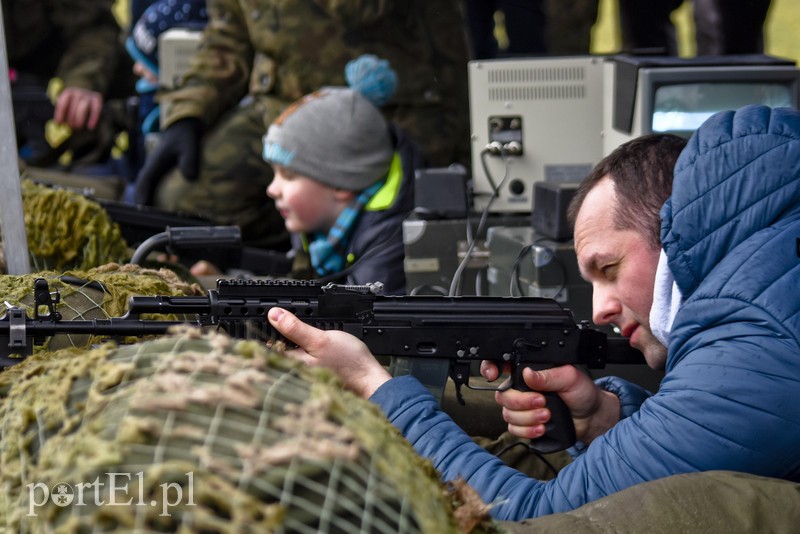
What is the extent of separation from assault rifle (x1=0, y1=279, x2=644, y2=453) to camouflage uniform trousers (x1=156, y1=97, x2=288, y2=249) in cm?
327

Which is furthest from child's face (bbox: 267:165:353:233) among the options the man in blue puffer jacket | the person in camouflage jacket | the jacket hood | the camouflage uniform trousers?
the person in camouflage jacket

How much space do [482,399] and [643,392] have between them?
0.43 m

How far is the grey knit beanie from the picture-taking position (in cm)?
411

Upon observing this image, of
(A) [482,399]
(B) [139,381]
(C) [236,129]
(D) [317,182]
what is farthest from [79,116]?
(B) [139,381]

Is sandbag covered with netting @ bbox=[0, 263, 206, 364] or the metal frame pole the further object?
the metal frame pole

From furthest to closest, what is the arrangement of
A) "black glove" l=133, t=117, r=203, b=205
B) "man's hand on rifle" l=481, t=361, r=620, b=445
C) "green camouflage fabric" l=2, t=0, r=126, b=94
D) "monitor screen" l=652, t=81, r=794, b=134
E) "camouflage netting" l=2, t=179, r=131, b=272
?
"green camouflage fabric" l=2, t=0, r=126, b=94
"black glove" l=133, t=117, r=203, b=205
"monitor screen" l=652, t=81, r=794, b=134
"camouflage netting" l=2, t=179, r=131, b=272
"man's hand on rifle" l=481, t=361, r=620, b=445

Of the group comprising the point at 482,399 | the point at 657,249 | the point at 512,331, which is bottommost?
the point at 482,399

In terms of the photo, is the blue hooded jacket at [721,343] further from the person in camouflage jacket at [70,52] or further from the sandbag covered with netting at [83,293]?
the person in camouflage jacket at [70,52]

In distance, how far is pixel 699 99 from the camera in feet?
11.3

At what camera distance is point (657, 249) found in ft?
7.20

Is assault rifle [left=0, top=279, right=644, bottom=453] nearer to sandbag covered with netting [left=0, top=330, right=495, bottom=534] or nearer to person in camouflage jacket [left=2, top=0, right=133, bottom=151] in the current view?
sandbag covered with netting [left=0, top=330, right=495, bottom=534]

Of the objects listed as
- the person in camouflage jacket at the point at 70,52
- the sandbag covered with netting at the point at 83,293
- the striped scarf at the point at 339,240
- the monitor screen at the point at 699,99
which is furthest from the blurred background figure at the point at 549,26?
the sandbag covered with netting at the point at 83,293

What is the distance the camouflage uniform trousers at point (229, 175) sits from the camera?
18.7ft

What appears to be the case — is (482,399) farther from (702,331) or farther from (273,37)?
(273,37)
